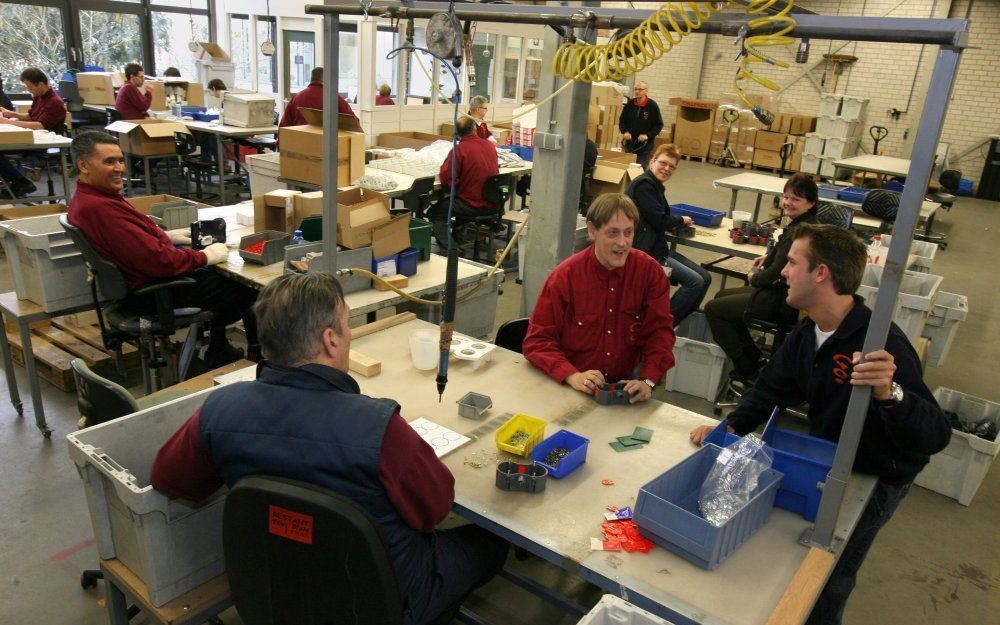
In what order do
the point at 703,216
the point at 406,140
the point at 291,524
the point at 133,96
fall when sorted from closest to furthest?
1. the point at 291,524
2. the point at 703,216
3. the point at 406,140
4. the point at 133,96

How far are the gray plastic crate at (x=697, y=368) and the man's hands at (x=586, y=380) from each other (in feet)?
5.89

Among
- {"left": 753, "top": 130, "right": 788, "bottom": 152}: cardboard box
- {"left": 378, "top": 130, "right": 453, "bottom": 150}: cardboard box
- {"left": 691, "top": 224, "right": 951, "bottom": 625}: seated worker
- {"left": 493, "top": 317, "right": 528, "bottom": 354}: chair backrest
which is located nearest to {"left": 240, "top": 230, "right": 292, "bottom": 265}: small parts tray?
{"left": 493, "top": 317, "right": 528, "bottom": 354}: chair backrest

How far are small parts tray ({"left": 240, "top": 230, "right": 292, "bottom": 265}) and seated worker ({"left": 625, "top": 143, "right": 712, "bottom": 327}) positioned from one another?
2123 mm

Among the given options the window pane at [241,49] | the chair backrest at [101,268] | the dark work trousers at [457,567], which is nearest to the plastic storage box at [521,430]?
the dark work trousers at [457,567]

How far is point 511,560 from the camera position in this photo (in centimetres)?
266

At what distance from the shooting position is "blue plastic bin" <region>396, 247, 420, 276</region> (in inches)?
137

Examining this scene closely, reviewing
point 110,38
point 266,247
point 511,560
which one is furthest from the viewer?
point 110,38

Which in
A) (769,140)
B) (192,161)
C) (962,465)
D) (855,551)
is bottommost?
(962,465)

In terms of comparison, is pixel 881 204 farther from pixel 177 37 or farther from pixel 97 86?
pixel 177 37

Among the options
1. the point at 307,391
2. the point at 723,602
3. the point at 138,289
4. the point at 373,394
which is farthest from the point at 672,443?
the point at 138,289

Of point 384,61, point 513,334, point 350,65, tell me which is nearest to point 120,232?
point 513,334

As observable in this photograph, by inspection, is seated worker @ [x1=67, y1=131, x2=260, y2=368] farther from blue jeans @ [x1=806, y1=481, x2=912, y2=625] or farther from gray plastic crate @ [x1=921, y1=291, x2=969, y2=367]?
gray plastic crate @ [x1=921, y1=291, x2=969, y2=367]

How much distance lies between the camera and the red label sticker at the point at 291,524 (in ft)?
4.28

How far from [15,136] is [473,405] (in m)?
6.00
